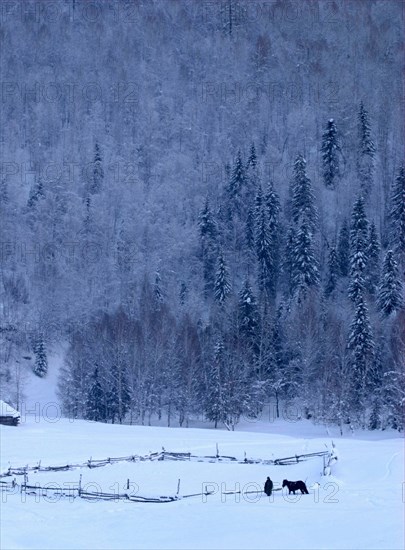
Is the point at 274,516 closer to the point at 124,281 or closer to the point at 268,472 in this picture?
the point at 268,472

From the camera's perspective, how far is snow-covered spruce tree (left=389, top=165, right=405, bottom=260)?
265ft

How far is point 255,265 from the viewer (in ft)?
285

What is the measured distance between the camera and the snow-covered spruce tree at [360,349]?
59.0m

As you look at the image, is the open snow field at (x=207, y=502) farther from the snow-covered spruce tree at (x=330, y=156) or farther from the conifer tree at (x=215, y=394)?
the snow-covered spruce tree at (x=330, y=156)

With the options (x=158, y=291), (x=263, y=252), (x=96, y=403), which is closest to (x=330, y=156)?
(x=263, y=252)

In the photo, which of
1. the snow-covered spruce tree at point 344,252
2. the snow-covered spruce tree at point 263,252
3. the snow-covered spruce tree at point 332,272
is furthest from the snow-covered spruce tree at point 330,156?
the snow-covered spruce tree at point 332,272

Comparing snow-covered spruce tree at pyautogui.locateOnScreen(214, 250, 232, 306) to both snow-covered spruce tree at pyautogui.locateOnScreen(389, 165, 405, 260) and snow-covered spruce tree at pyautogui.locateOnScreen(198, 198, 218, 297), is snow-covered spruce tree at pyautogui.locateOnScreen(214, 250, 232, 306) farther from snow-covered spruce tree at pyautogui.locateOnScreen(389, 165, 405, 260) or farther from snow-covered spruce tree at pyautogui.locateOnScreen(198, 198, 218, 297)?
snow-covered spruce tree at pyautogui.locateOnScreen(389, 165, 405, 260)

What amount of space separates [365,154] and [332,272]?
26292 millimetres

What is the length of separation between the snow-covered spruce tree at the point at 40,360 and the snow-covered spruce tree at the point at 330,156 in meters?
43.7

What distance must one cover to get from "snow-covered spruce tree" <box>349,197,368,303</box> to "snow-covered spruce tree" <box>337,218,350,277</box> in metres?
2.77

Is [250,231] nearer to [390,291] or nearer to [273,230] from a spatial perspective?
[273,230]

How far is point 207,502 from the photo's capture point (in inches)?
1046

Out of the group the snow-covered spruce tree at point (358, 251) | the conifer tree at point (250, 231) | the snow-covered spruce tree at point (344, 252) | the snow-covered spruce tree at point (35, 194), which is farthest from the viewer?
the snow-covered spruce tree at point (35, 194)

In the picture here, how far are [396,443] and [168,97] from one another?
8389 centimetres
